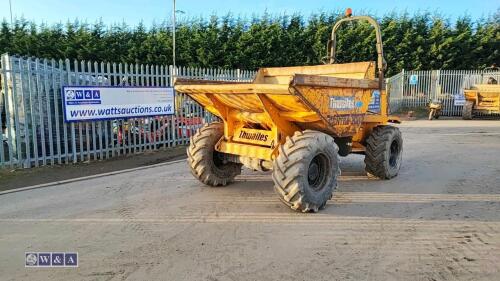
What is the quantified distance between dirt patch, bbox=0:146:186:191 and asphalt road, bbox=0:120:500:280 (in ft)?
2.37

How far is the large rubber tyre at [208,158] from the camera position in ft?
21.2

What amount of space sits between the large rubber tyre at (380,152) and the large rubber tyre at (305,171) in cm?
177

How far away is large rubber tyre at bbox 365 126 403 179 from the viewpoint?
7.09 m

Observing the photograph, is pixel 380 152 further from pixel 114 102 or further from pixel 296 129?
pixel 114 102

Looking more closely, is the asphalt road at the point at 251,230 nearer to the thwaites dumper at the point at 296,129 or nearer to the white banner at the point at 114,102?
the thwaites dumper at the point at 296,129

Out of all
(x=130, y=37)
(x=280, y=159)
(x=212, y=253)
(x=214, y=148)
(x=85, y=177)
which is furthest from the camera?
(x=130, y=37)

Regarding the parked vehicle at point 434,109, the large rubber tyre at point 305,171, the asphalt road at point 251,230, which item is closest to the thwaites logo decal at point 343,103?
the large rubber tyre at point 305,171

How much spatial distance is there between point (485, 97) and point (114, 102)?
723 inches

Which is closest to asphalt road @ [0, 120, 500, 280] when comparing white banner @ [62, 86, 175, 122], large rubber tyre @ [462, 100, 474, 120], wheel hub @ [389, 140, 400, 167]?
wheel hub @ [389, 140, 400, 167]

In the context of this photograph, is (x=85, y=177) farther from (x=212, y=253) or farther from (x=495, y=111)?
(x=495, y=111)

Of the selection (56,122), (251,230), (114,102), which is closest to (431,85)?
(114,102)

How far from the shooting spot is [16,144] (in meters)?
7.89

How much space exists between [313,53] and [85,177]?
22.9m

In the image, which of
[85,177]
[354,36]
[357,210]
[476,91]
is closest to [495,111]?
[476,91]
